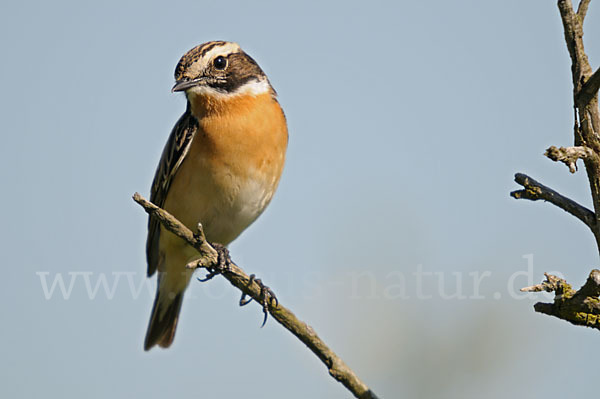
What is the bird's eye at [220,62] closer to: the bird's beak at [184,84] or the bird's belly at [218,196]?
the bird's beak at [184,84]

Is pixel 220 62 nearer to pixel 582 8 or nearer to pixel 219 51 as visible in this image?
pixel 219 51

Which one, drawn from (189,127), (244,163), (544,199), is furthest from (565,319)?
(189,127)

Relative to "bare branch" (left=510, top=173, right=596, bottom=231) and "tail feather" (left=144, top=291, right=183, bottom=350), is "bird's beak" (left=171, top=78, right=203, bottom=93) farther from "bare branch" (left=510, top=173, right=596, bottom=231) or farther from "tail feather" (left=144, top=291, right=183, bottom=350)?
"bare branch" (left=510, top=173, right=596, bottom=231)

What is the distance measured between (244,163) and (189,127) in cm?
73

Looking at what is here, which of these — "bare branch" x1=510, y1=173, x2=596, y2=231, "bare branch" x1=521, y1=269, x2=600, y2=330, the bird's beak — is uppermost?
the bird's beak

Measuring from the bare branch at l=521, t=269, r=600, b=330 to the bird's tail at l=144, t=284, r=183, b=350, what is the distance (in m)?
6.94

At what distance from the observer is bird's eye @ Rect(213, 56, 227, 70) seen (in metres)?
7.40

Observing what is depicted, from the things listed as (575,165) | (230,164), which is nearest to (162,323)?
(230,164)

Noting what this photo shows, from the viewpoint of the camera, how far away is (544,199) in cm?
317

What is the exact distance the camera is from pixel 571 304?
3.08m

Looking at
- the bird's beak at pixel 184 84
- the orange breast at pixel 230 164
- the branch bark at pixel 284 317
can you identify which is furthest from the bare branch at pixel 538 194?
the bird's beak at pixel 184 84

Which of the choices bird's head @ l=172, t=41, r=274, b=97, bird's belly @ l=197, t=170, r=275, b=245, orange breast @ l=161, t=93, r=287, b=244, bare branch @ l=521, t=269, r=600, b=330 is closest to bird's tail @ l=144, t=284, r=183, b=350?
bird's belly @ l=197, t=170, r=275, b=245

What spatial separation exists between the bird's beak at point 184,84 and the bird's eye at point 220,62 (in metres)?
0.28

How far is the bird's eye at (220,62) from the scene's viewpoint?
740cm
